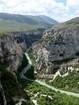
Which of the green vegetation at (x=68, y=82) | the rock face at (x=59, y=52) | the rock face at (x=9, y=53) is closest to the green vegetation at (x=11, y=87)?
the green vegetation at (x=68, y=82)

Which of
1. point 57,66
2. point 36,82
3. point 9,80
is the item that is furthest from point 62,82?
point 9,80

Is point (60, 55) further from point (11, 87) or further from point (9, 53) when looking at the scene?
point (11, 87)

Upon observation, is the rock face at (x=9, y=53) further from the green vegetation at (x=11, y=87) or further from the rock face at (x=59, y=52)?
the green vegetation at (x=11, y=87)

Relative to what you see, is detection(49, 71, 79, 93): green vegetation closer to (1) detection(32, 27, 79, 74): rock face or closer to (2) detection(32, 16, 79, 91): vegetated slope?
(2) detection(32, 16, 79, 91): vegetated slope

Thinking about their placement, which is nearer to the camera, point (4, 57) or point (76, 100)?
point (76, 100)

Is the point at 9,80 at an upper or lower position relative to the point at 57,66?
upper

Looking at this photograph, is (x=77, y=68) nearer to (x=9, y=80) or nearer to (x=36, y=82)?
(x=36, y=82)

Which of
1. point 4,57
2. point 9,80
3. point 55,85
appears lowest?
point 55,85
